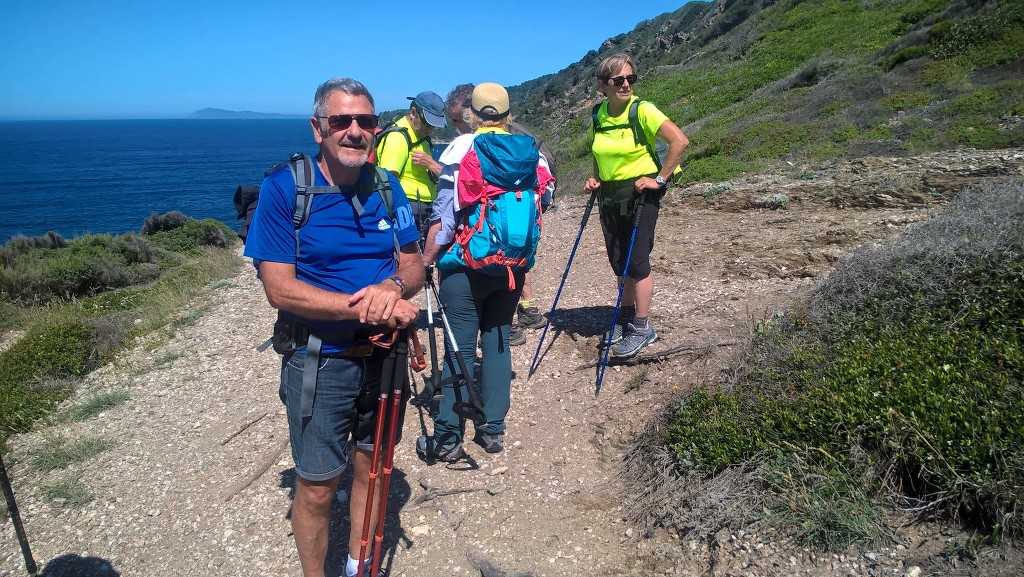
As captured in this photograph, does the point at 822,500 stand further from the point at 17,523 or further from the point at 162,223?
the point at 162,223

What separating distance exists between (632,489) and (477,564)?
38.0 inches

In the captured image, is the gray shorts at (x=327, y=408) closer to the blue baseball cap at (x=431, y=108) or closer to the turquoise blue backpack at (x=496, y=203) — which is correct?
the turquoise blue backpack at (x=496, y=203)

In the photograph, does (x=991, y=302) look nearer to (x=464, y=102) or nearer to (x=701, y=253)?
(x=464, y=102)

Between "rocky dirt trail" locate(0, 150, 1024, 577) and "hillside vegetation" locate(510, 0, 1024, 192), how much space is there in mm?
3462

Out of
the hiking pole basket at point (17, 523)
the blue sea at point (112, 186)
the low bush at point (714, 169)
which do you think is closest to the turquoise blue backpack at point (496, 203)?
the hiking pole basket at point (17, 523)

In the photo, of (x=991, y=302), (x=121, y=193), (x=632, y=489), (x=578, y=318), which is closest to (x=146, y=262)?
(x=578, y=318)

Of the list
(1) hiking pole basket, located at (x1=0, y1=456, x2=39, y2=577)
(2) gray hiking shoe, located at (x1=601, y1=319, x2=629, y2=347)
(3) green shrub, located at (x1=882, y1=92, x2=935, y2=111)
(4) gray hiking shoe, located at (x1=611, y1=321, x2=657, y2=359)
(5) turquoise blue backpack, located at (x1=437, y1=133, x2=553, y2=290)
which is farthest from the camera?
(3) green shrub, located at (x1=882, y1=92, x2=935, y2=111)

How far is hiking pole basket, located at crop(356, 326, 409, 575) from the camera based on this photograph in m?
2.58

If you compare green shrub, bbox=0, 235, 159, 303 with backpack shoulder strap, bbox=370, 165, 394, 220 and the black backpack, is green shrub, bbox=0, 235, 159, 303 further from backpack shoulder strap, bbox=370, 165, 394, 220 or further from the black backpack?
backpack shoulder strap, bbox=370, 165, 394, 220

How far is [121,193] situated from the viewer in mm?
57781

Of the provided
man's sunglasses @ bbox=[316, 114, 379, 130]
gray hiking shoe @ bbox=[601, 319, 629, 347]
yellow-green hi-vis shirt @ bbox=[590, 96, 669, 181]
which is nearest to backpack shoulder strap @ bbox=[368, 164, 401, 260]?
man's sunglasses @ bbox=[316, 114, 379, 130]

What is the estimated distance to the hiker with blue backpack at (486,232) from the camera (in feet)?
11.1

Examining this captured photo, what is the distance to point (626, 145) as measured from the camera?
4.49 m

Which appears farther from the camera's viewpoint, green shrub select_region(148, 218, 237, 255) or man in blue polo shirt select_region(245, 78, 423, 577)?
green shrub select_region(148, 218, 237, 255)
